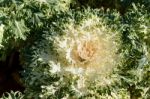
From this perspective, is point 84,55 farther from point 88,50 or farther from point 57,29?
point 57,29

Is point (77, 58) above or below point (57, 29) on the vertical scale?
below

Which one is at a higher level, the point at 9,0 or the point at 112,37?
the point at 9,0

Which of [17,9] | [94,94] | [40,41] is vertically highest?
[17,9]

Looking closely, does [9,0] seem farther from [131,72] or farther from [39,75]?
[131,72]

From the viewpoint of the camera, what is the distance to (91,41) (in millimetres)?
2088

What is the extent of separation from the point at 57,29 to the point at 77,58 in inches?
8.1

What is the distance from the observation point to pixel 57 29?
2.16 m

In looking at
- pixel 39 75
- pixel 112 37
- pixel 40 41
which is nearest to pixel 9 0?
pixel 40 41

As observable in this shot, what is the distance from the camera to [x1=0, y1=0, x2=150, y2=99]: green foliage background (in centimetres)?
211

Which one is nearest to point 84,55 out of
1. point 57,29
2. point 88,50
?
point 88,50

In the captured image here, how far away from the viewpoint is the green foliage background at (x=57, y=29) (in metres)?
2.11

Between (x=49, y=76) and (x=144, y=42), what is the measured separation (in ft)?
1.81

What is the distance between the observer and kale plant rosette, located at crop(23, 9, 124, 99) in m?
2.05

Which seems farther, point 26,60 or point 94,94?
point 26,60
